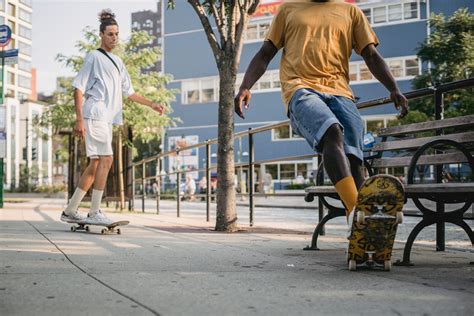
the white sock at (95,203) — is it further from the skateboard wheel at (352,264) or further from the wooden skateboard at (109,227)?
the skateboard wheel at (352,264)

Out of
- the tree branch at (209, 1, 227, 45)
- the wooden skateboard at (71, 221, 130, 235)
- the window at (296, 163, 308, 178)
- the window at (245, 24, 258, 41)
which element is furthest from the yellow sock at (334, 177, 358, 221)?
the window at (245, 24, 258, 41)

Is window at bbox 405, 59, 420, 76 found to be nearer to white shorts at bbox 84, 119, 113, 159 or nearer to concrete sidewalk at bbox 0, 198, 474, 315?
white shorts at bbox 84, 119, 113, 159

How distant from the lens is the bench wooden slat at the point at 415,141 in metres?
3.99

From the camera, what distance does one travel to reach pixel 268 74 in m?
44.1

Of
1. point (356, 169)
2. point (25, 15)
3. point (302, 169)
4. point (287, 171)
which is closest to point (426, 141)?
point (356, 169)

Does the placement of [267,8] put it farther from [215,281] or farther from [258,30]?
[215,281]

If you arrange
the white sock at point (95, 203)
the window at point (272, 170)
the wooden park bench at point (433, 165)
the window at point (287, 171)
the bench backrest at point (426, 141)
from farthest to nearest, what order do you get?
the window at point (272, 170) < the window at point (287, 171) < the white sock at point (95, 203) < the bench backrest at point (426, 141) < the wooden park bench at point (433, 165)

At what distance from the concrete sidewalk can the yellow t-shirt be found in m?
1.06

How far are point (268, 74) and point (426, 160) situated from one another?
40.2m

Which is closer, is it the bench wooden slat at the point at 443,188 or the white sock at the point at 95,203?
the bench wooden slat at the point at 443,188

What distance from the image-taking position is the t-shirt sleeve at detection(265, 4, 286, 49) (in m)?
3.92

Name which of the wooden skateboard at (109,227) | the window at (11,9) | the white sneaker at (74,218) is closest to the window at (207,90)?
the window at (11,9)

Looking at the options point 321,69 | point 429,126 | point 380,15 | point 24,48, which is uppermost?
point 380,15

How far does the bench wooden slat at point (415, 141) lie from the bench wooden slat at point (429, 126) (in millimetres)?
72
